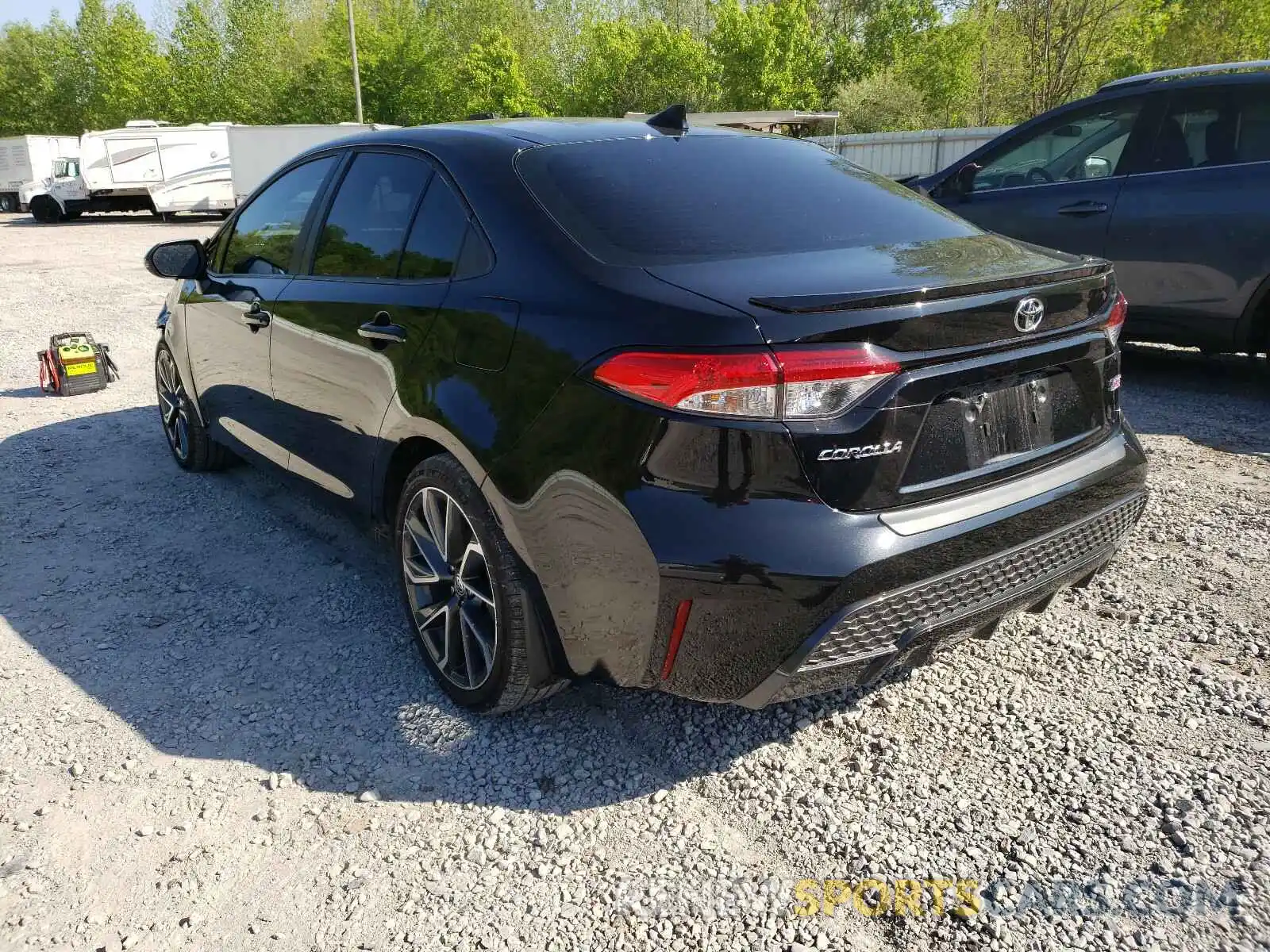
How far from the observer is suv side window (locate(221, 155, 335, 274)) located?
3.65 metres

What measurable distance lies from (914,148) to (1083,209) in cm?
1677

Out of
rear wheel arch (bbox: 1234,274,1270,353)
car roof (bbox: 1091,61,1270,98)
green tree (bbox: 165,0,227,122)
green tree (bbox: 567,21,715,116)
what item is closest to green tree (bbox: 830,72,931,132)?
green tree (bbox: 567,21,715,116)

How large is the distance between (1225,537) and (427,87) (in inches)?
2084

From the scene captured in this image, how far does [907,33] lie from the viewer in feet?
159

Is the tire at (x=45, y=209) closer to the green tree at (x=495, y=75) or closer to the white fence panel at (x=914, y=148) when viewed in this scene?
the green tree at (x=495, y=75)

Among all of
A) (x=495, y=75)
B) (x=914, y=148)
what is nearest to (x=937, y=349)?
Result: (x=914, y=148)

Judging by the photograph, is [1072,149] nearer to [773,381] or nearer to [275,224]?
[275,224]

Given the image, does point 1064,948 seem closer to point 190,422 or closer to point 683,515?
point 683,515

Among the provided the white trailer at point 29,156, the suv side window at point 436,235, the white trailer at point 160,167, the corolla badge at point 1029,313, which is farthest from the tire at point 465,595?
the white trailer at point 29,156

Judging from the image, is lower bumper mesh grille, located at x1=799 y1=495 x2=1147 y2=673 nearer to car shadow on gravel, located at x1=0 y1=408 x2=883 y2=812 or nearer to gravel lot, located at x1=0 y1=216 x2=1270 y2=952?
gravel lot, located at x1=0 y1=216 x2=1270 y2=952

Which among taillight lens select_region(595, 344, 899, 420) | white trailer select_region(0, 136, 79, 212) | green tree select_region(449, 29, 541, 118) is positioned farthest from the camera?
green tree select_region(449, 29, 541, 118)

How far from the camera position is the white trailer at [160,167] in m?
28.8

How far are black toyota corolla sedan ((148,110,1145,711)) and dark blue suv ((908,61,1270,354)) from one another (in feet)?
10.4

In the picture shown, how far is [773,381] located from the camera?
2008 millimetres
